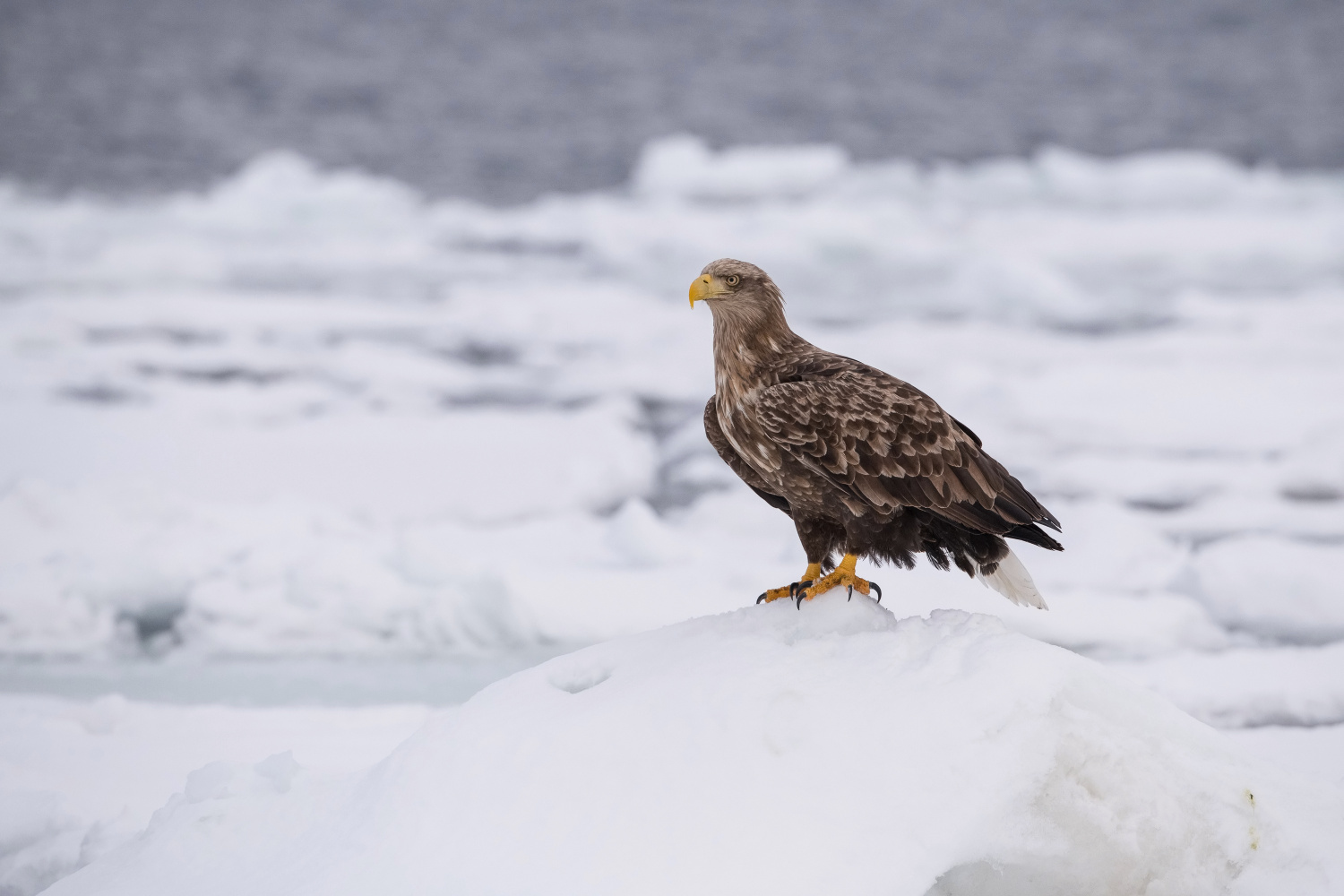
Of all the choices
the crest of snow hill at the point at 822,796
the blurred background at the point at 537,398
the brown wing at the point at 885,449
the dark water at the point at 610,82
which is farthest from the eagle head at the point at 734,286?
the dark water at the point at 610,82

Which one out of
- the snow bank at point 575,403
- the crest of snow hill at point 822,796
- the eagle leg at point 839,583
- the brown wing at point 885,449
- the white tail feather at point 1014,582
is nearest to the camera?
the crest of snow hill at point 822,796

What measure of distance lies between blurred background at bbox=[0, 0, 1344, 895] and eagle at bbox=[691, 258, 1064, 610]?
1158 mm

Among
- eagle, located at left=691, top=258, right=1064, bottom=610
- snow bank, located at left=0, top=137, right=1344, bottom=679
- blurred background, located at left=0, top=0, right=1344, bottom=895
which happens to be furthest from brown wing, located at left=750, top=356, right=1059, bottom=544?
snow bank, located at left=0, top=137, right=1344, bottom=679

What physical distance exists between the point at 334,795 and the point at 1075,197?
19427 mm

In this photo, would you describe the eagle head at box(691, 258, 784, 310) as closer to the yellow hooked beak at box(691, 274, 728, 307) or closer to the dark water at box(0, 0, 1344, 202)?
the yellow hooked beak at box(691, 274, 728, 307)

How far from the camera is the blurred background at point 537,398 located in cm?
591

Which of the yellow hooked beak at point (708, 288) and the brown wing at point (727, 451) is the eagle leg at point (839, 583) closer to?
the brown wing at point (727, 451)

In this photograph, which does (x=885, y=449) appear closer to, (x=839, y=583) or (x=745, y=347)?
(x=839, y=583)

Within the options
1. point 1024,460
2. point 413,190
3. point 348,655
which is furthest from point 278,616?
point 413,190

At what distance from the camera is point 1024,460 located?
9.16 metres

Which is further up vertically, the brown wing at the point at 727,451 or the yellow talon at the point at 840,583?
the brown wing at the point at 727,451

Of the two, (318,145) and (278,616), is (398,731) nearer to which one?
(278,616)

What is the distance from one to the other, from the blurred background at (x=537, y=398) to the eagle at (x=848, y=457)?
1.16 meters

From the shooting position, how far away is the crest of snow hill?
309 centimetres
